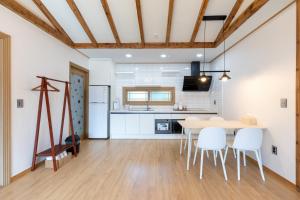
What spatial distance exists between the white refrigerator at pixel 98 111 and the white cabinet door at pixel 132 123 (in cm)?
62

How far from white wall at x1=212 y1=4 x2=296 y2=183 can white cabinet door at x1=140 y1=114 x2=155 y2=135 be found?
244cm

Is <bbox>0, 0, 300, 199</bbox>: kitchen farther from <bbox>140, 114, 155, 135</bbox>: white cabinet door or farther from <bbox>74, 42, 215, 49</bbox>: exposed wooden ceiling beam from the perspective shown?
<bbox>140, 114, 155, 135</bbox>: white cabinet door

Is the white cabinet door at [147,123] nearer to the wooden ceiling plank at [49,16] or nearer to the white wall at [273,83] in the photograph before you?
the white wall at [273,83]

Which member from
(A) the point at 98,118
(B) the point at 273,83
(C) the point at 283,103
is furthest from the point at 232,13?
(A) the point at 98,118

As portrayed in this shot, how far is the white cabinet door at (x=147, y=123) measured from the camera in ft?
18.2

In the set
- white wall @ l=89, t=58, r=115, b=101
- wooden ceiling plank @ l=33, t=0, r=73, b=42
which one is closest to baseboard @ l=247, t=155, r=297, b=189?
white wall @ l=89, t=58, r=115, b=101

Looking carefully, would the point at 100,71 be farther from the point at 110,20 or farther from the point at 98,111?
the point at 110,20

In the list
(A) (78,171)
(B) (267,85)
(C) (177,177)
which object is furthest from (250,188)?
(A) (78,171)

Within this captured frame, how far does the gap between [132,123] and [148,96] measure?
4.03 feet

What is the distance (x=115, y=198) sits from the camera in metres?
2.27

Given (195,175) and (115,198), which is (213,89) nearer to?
(195,175)

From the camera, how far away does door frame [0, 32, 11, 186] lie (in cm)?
261

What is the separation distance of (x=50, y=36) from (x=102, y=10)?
1205 mm

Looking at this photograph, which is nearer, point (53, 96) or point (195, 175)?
point (195, 175)
